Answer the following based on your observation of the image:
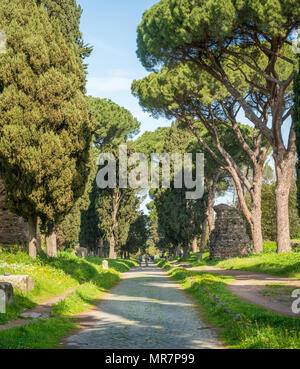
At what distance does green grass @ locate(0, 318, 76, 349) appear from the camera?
18.4ft

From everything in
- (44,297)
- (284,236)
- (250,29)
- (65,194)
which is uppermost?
(250,29)

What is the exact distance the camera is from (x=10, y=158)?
1540 centimetres

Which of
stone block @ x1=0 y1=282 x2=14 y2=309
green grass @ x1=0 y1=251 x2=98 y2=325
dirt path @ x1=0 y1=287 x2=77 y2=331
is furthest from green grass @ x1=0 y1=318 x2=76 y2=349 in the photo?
stone block @ x1=0 y1=282 x2=14 y2=309

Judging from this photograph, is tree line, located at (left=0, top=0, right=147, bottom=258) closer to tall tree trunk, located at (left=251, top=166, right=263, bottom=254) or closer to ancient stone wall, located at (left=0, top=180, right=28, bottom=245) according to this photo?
ancient stone wall, located at (left=0, top=180, right=28, bottom=245)

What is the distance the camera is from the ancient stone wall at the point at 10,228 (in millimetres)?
18047

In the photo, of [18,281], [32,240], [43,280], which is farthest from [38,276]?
[32,240]

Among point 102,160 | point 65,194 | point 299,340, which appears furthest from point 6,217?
point 102,160

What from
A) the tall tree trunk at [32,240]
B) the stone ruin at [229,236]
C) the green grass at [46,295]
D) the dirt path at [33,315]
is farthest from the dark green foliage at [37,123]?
the stone ruin at [229,236]

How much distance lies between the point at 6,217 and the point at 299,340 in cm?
1553

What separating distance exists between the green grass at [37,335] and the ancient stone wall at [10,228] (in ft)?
36.9

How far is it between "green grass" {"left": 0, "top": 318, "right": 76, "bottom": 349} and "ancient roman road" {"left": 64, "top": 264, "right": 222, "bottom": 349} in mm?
256

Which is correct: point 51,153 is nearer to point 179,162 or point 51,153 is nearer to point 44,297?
point 44,297

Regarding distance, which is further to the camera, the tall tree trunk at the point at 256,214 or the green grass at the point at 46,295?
the tall tree trunk at the point at 256,214

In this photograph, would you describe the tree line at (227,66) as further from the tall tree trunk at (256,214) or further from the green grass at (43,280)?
the green grass at (43,280)
